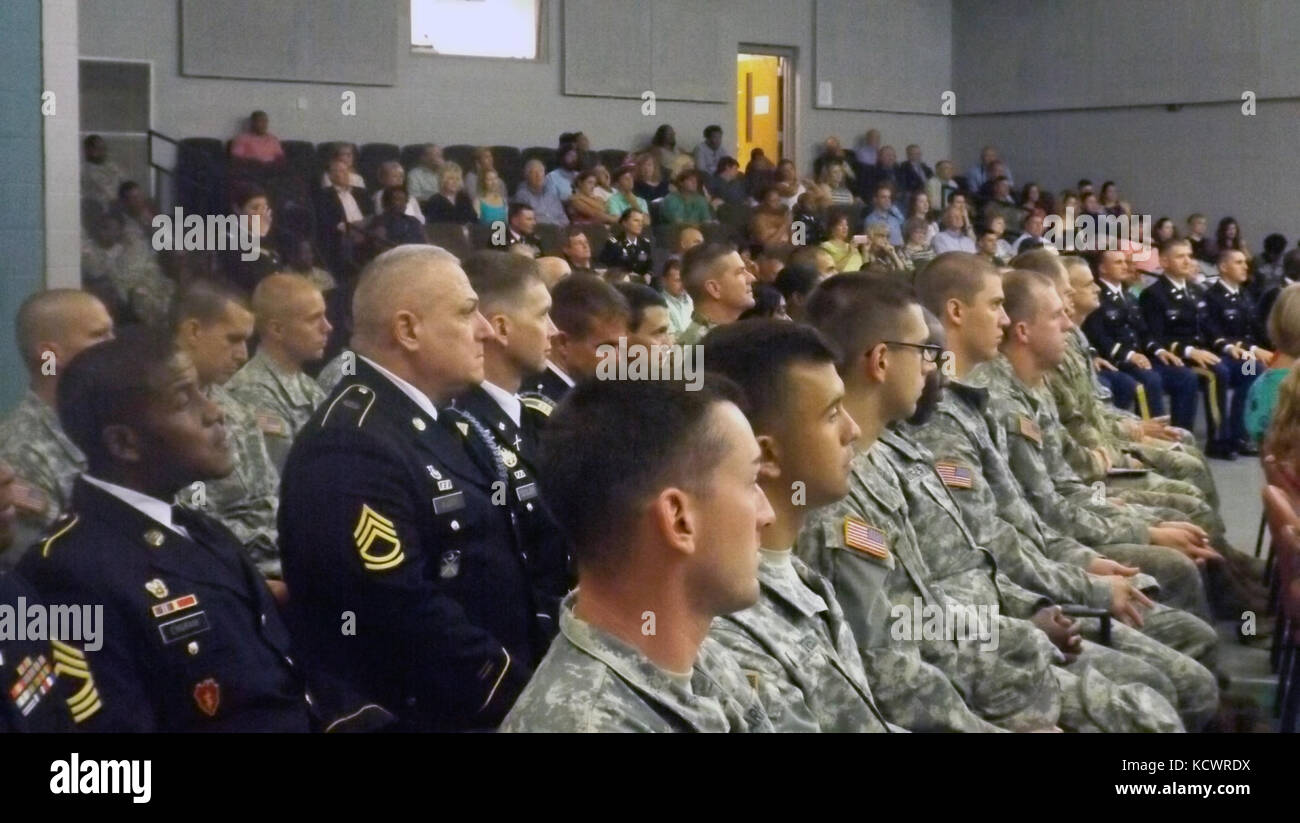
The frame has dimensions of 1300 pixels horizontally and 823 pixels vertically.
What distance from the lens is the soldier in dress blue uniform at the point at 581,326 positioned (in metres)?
3.42

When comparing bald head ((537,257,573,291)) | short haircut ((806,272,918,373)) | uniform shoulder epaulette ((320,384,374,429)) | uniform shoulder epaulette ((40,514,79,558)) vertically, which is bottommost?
uniform shoulder epaulette ((40,514,79,558))

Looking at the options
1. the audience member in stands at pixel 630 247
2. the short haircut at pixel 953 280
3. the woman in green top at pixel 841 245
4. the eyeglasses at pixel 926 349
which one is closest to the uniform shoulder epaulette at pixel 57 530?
the eyeglasses at pixel 926 349

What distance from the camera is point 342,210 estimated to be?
785 cm

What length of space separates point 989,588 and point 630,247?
17.7ft

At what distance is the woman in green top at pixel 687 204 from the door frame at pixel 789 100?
8.51ft

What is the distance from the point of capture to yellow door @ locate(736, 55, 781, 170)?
12062 mm

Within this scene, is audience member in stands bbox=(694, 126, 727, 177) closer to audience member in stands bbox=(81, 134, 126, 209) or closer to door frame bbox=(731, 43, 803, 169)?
door frame bbox=(731, 43, 803, 169)

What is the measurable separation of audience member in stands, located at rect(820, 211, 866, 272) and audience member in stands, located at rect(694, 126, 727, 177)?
7.11 feet

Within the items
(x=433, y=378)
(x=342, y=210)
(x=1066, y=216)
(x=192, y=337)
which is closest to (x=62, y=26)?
(x=192, y=337)

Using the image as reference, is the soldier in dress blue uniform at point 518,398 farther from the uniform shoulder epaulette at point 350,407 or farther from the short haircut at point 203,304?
the short haircut at point 203,304

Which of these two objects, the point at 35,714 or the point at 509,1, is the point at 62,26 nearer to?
the point at 35,714

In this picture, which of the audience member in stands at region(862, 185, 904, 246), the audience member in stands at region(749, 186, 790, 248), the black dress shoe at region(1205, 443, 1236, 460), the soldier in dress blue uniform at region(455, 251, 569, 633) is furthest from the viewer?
the audience member in stands at region(862, 185, 904, 246)

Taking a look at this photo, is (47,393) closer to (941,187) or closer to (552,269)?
(552,269)

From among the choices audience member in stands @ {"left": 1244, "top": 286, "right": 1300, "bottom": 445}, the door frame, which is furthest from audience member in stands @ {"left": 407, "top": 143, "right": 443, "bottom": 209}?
audience member in stands @ {"left": 1244, "top": 286, "right": 1300, "bottom": 445}
